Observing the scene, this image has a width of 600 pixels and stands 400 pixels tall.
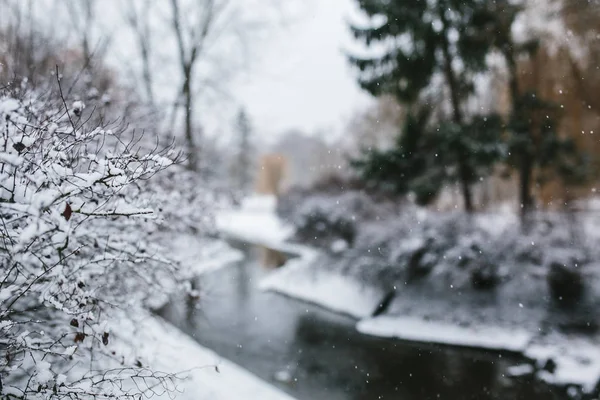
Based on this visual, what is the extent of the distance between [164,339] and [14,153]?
5.53 meters

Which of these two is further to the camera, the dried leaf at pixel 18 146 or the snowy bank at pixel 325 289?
the snowy bank at pixel 325 289

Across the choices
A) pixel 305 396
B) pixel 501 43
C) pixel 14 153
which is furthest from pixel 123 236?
pixel 501 43

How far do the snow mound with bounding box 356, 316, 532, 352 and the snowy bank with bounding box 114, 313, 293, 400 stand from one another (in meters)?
3.39

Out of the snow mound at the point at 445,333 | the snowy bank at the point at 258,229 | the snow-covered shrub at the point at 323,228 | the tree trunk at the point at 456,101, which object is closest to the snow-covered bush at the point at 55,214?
the snow mound at the point at 445,333

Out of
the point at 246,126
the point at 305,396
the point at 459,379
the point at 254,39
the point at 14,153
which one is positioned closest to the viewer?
the point at 14,153

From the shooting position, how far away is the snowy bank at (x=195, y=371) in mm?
5547

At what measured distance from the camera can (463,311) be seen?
30.0 ft

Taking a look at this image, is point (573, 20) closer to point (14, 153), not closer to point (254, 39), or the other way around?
point (254, 39)

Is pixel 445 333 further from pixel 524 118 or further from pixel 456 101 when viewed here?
pixel 456 101

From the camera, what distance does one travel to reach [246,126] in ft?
147

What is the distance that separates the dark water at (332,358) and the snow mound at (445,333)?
0.78 feet

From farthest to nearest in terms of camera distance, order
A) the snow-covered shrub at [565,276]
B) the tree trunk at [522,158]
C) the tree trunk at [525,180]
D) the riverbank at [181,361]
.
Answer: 1. the tree trunk at [525,180]
2. the tree trunk at [522,158]
3. the snow-covered shrub at [565,276]
4. the riverbank at [181,361]

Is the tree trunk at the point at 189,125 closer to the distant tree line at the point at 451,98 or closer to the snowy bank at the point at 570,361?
the distant tree line at the point at 451,98

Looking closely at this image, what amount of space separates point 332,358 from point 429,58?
28.1 ft
